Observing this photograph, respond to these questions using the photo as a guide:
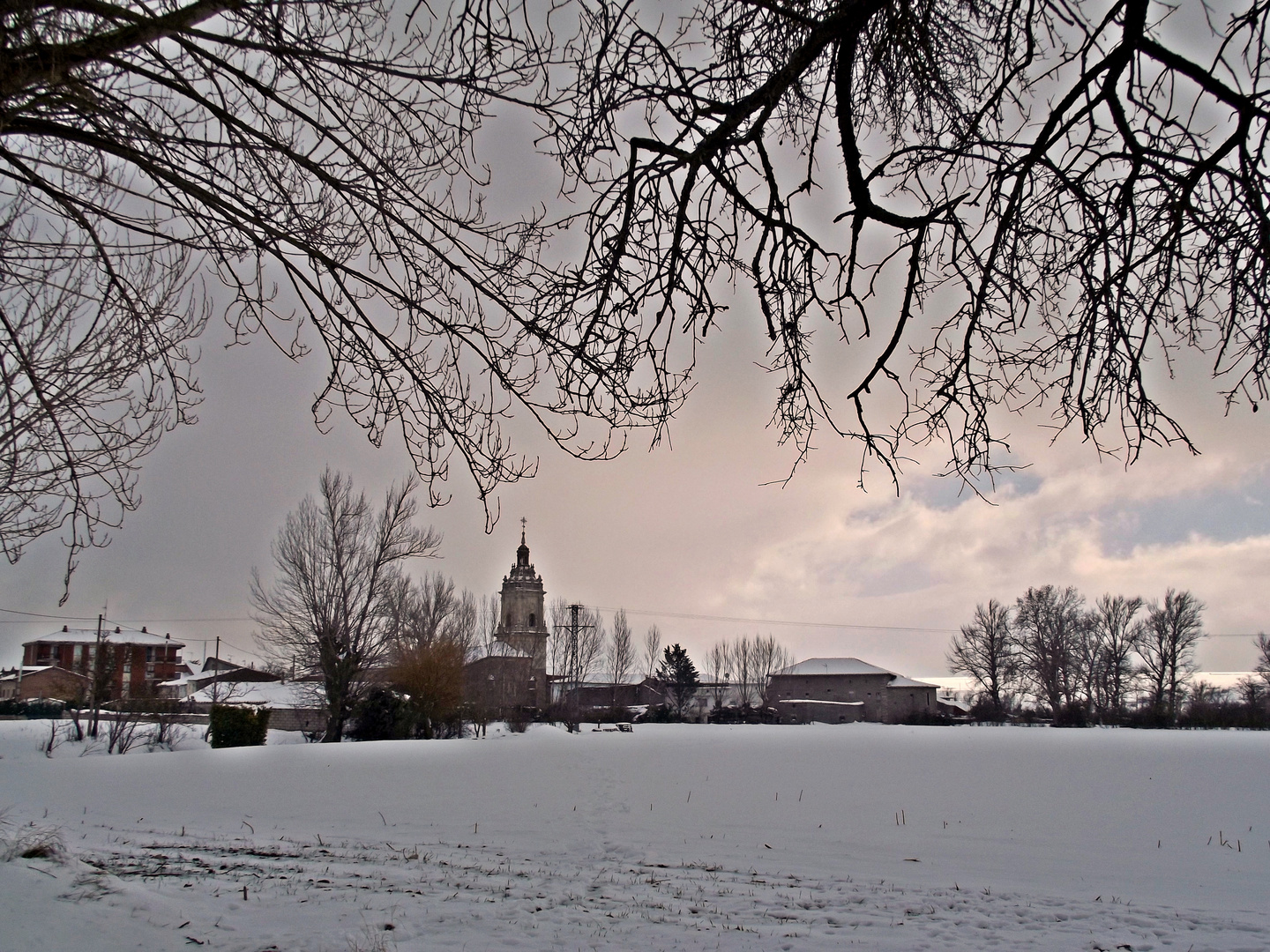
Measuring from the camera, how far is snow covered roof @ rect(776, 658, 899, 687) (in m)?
75.3

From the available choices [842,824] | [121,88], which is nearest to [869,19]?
[121,88]

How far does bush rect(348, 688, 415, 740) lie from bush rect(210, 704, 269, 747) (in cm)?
471

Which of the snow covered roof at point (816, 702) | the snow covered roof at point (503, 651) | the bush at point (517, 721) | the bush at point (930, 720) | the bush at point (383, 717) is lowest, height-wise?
the snow covered roof at point (816, 702)

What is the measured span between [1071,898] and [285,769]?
14.5m

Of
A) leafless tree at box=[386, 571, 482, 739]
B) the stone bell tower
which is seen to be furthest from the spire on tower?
leafless tree at box=[386, 571, 482, 739]

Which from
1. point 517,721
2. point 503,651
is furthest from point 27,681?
point 517,721

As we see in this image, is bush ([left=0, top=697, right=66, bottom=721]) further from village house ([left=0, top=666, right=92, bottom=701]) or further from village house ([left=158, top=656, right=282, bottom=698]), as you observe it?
village house ([left=0, top=666, right=92, bottom=701])

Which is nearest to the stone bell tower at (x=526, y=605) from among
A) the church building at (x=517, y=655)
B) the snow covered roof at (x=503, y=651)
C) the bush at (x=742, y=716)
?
the church building at (x=517, y=655)

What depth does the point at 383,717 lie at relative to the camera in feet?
90.0

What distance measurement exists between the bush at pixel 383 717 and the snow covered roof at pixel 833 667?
5123 centimetres

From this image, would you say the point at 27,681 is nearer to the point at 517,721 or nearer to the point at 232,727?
the point at 517,721

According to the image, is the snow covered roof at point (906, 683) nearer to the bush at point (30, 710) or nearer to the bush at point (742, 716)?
the bush at point (742, 716)

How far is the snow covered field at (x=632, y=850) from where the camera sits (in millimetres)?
5777

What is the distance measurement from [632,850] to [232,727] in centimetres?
1659
